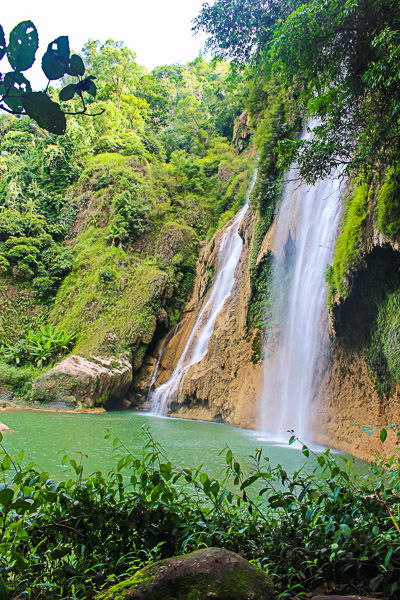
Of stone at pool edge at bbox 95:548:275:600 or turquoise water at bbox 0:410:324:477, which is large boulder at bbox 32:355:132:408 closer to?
turquoise water at bbox 0:410:324:477

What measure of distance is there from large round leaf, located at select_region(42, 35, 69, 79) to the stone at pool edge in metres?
1.78

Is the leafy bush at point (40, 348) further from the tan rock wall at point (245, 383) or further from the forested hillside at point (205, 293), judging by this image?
the tan rock wall at point (245, 383)

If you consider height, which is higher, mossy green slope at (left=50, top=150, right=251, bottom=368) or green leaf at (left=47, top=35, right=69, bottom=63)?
mossy green slope at (left=50, top=150, right=251, bottom=368)

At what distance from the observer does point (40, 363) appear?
16.0m

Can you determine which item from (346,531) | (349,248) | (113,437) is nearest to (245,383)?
(113,437)

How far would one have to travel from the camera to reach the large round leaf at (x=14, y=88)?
1076mm

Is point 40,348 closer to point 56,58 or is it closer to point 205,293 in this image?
point 205,293

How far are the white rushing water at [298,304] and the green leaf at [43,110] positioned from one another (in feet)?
29.4

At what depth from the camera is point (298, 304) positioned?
10.8 metres

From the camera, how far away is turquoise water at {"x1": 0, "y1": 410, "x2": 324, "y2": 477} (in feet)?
20.0

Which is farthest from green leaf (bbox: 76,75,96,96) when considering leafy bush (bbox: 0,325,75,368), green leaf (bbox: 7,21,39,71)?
leafy bush (bbox: 0,325,75,368)

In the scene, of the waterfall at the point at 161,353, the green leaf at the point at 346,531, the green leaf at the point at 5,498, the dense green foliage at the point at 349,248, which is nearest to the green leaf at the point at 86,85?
the green leaf at the point at 5,498

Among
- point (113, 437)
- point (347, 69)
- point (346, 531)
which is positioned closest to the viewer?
point (346, 531)

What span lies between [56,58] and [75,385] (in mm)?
14153
